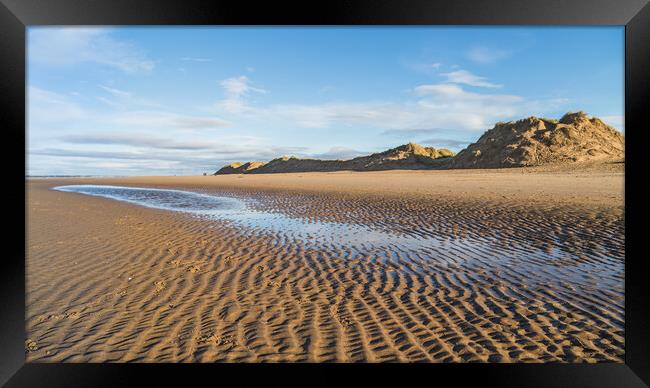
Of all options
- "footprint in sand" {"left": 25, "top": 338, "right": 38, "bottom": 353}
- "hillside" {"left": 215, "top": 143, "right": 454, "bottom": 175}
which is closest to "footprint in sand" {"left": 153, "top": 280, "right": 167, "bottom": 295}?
"footprint in sand" {"left": 25, "top": 338, "right": 38, "bottom": 353}

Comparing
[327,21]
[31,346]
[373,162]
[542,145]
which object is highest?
[373,162]

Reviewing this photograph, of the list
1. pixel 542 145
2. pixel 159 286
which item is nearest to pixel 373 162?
pixel 542 145

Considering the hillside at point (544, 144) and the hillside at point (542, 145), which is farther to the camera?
the hillside at point (544, 144)

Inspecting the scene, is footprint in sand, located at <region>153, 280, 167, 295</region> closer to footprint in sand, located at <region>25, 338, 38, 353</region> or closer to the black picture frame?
footprint in sand, located at <region>25, 338, 38, 353</region>

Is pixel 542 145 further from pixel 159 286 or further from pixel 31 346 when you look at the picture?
pixel 31 346

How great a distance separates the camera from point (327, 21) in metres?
4.36

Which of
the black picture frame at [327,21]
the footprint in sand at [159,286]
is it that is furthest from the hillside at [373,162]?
the black picture frame at [327,21]

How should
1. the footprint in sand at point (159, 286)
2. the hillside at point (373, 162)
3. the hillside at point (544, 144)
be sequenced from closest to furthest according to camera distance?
the footprint in sand at point (159, 286) → the hillside at point (544, 144) → the hillside at point (373, 162)

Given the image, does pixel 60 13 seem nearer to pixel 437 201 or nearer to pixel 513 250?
pixel 513 250

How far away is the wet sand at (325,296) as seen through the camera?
15.4 ft

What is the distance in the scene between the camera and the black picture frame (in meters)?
3.87

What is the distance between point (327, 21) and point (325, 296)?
4.63 metres

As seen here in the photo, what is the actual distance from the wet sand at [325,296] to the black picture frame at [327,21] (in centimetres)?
54

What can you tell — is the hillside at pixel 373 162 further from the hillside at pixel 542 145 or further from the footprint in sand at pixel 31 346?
the footprint in sand at pixel 31 346
